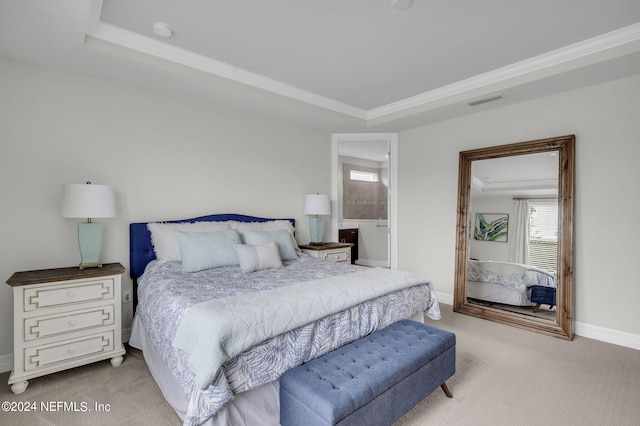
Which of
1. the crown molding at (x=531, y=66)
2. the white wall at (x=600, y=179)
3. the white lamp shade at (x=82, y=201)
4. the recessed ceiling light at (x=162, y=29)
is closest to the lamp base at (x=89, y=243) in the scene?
the white lamp shade at (x=82, y=201)

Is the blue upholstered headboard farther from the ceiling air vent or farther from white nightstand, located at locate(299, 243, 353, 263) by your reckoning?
the ceiling air vent

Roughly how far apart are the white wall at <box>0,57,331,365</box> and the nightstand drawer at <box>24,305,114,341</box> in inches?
21.4

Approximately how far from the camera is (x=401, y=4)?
215cm

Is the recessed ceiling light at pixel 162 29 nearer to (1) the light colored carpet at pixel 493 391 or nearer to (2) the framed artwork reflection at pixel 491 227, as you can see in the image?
(1) the light colored carpet at pixel 493 391

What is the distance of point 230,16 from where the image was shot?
231 cm

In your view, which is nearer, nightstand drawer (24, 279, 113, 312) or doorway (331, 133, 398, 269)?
nightstand drawer (24, 279, 113, 312)

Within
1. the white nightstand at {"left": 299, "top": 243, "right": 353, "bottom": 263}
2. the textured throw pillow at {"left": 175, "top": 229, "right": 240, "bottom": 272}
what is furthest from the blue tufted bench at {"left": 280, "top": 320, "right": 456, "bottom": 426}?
the white nightstand at {"left": 299, "top": 243, "right": 353, "bottom": 263}

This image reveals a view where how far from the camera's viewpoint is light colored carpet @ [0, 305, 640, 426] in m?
1.92

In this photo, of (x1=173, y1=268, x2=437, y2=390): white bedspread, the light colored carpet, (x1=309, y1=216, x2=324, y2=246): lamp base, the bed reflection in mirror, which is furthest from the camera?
(x1=309, y1=216, x2=324, y2=246): lamp base

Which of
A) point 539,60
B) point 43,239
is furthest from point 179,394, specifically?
point 539,60

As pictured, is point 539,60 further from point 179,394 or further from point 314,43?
point 179,394

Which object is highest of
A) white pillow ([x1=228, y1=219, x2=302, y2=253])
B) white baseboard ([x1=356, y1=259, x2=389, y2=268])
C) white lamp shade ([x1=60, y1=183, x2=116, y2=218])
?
white lamp shade ([x1=60, y1=183, x2=116, y2=218])

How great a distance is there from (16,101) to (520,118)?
477 cm

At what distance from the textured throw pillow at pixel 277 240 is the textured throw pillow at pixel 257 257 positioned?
263 mm
